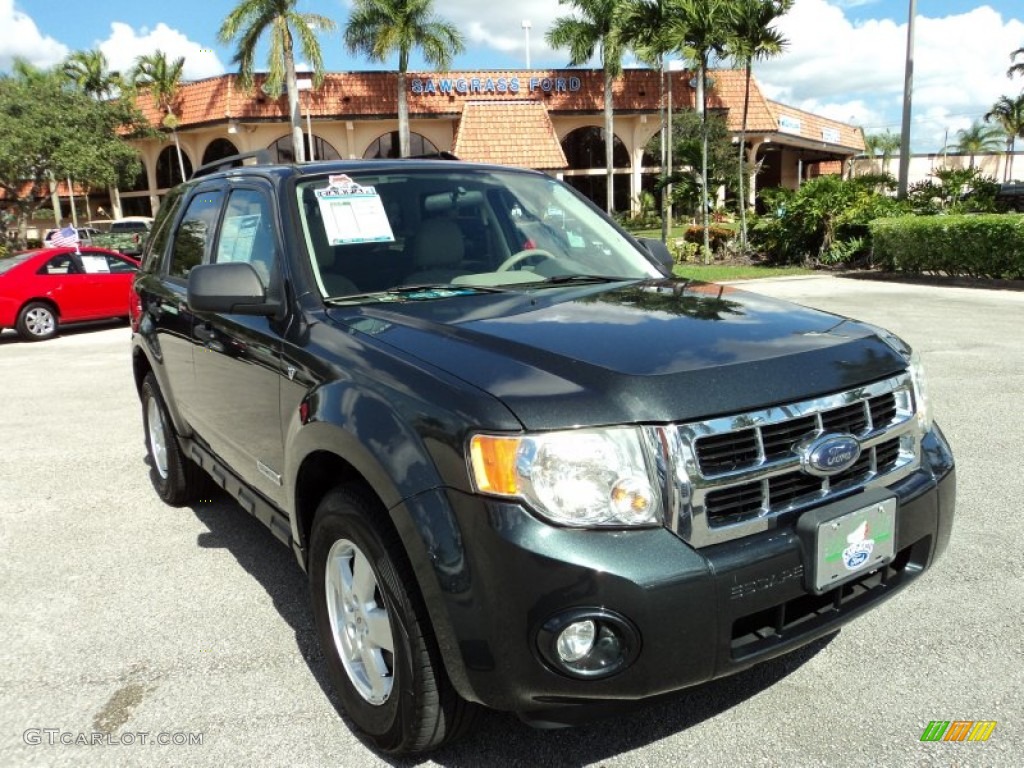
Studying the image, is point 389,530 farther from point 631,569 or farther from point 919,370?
point 919,370

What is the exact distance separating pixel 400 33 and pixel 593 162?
12.9 metres

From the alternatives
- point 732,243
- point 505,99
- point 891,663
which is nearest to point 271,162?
point 891,663

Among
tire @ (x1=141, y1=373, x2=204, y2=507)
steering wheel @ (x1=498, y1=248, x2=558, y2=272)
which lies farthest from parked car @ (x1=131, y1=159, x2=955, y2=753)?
tire @ (x1=141, y1=373, x2=204, y2=507)

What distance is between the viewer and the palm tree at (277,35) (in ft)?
100.0

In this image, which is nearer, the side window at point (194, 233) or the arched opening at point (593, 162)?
the side window at point (194, 233)

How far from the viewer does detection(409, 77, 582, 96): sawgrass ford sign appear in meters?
36.1

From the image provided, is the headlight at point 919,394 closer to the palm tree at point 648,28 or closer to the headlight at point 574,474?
the headlight at point 574,474

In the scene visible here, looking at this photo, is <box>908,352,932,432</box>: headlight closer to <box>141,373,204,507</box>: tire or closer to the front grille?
the front grille

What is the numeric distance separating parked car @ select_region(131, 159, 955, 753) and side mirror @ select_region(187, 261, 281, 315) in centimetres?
1

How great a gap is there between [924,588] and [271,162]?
3.57 metres

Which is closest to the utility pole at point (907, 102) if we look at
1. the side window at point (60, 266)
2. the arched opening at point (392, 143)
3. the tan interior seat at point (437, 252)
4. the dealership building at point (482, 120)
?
the dealership building at point (482, 120)

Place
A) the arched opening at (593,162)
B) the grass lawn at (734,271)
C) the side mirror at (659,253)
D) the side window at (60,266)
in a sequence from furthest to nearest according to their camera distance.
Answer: the arched opening at (593,162)
the grass lawn at (734,271)
the side window at (60,266)
the side mirror at (659,253)

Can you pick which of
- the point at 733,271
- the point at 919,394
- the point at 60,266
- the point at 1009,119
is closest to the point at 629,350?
the point at 919,394

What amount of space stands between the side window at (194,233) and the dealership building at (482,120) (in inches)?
1177
